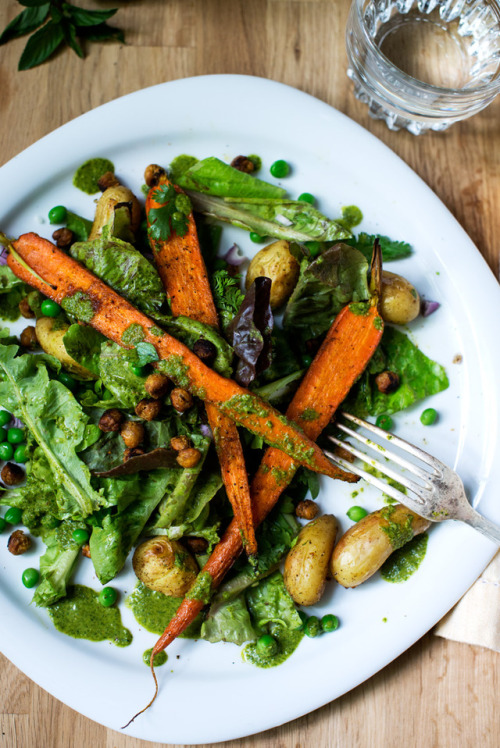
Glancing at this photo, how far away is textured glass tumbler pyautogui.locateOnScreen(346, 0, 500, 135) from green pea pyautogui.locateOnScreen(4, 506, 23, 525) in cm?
312

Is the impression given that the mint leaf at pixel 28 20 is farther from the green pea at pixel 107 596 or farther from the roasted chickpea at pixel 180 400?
the green pea at pixel 107 596

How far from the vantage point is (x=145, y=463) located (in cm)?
293

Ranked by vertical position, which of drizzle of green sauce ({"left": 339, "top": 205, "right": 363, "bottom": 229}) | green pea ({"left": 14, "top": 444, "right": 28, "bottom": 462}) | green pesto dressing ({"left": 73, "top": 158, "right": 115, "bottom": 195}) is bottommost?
green pea ({"left": 14, "top": 444, "right": 28, "bottom": 462})

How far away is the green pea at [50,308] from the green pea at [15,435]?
2.18ft

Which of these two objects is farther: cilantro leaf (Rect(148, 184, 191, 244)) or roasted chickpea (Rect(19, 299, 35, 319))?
roasted chickpea (Rect(19, 299, 35, 319))

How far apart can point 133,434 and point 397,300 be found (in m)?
1.55

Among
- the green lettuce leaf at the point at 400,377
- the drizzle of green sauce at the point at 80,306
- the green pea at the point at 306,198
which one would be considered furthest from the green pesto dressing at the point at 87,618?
the green pea at the point at 306,198

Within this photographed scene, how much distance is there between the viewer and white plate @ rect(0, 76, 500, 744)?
3.14m

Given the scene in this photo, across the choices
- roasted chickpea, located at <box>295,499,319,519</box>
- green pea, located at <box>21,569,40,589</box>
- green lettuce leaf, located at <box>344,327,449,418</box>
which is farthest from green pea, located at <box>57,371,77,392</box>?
green lettuce leaf, located at <box>344,327,449,418</box>

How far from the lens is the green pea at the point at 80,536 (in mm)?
3146

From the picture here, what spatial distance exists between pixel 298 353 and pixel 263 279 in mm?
556

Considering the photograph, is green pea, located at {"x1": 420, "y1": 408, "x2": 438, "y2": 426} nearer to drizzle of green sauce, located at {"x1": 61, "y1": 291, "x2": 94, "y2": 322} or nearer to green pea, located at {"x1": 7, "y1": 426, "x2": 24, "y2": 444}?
drizzle of green sauce, located at {"x1": 61, "y1": 291, "x2": 94, "y2": 322}

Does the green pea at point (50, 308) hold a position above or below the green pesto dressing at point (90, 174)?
below

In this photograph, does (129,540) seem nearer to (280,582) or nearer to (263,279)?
(280,582)
